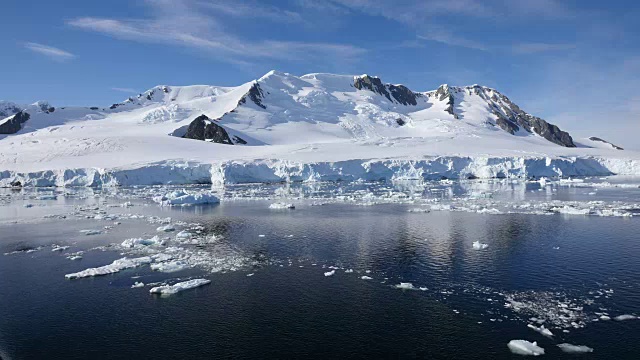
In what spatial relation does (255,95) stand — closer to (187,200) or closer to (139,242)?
(187,200)

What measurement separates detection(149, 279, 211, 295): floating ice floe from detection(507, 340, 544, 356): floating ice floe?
952 centimetres

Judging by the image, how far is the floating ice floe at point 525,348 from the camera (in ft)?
31.9

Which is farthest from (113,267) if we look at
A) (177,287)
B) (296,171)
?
(296,171)

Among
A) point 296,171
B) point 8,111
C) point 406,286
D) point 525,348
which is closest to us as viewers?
point 525,348

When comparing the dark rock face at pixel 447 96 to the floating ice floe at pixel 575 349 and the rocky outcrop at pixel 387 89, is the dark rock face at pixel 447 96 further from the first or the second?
the floating ice floe at pixel 575 349

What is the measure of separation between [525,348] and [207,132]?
82.8 metres

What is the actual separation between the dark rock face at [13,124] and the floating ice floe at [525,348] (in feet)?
350

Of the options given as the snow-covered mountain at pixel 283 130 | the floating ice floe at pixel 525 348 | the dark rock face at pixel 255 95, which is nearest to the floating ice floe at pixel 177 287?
the floating ice floe at pixel 525 348

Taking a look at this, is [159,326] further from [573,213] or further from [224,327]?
[573,213]

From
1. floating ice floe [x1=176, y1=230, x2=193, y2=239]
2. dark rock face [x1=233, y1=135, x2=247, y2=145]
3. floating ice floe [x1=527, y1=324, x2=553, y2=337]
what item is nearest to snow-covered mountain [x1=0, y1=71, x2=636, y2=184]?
dark rock face [x1=233, y1=135, x2=247, y2=145]

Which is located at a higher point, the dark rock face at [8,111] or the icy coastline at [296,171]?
the dark rock face at [8,111]

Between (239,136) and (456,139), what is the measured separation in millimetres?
43265

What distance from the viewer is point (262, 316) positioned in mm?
12195

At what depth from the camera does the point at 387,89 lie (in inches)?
5497
